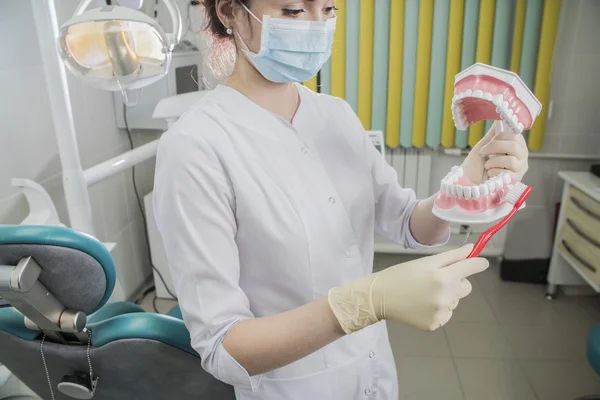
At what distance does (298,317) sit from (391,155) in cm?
232

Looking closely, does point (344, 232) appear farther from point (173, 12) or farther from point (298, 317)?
point (173, 12)

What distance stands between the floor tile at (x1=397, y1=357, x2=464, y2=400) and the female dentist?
1048 mm

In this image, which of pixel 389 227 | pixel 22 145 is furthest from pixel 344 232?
pixel 22 145

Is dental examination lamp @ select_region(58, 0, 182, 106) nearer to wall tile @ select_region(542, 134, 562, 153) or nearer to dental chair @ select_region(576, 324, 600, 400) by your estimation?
dental chair @ select_region(576, 324, 600, 400)

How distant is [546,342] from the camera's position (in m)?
2.36

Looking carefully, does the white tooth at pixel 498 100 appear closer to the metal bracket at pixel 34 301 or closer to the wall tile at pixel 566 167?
the metal bracket at pixel 34 301

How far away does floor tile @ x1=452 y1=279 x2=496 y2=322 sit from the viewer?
258 cm

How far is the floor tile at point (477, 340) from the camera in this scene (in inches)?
90.6

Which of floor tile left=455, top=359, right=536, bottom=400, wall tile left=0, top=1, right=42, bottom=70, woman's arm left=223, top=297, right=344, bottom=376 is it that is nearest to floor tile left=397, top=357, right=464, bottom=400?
floor tile left=455, top=359, right=536, bottom=400

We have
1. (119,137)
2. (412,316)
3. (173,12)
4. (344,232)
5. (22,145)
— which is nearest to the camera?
(412,316)

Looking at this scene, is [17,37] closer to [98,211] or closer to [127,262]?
[98,211]

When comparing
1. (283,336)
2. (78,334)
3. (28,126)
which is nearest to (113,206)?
(28,126)

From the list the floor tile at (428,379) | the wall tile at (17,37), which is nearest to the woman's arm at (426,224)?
the floor tile at (428,379)

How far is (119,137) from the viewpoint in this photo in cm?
255
